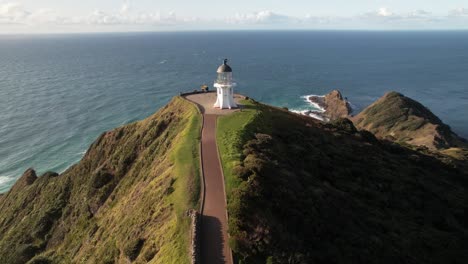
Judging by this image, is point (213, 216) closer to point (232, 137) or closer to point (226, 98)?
point (232, 137)

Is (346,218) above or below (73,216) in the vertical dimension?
above

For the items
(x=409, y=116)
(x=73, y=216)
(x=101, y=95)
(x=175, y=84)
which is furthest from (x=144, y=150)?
(x=175, y=84)

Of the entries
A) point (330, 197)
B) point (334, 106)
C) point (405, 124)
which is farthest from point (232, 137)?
point (334, 106)

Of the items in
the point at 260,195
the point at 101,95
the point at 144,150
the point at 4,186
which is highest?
the point at 260,195

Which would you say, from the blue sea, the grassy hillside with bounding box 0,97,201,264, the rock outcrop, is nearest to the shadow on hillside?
the grassy hillside with bounding box 0,97,201,264

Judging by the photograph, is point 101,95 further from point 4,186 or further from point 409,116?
point 409,116
